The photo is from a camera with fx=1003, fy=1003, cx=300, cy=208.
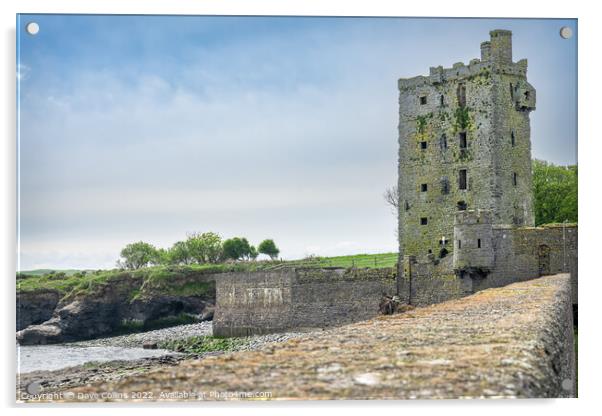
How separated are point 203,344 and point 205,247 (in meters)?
30.1

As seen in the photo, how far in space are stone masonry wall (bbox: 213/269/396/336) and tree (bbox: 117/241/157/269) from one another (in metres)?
11.8

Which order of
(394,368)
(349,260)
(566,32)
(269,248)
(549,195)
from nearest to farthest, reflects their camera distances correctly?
(394,368) < (566,32) < (549,195) < (349,260) < (269,248)

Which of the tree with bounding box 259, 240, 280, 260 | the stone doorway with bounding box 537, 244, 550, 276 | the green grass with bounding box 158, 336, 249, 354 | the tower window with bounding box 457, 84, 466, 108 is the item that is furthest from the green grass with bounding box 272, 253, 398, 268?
the stone doorway with bounding box 537, 244, 550, 276

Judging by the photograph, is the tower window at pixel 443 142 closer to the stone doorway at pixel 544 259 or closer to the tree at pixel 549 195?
the tree at pixel 549 195

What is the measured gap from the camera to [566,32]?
1555cm

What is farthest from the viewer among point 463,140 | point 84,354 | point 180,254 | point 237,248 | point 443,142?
point 237,248

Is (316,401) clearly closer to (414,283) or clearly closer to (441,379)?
(441,379)

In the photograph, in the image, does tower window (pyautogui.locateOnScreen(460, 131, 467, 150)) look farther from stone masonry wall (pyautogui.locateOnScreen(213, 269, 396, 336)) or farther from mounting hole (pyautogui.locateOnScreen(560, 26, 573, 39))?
mounting hole (pyautogui.locateOnScreen(560, 26, 573, 39))

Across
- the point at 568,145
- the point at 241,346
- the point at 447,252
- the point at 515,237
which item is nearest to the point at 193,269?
the point at 241,346

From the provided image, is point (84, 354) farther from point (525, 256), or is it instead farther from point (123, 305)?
point (525, 256)

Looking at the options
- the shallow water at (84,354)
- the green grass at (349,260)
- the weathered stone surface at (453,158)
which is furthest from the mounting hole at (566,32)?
the green grass at (349,260)

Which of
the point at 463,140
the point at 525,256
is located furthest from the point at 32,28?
the point at 463,140

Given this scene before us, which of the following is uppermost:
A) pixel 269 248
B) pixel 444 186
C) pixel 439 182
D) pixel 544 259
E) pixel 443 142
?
pixel 443 142

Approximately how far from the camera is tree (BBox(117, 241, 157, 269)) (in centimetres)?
5672
